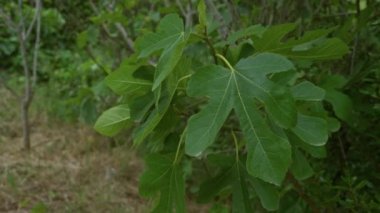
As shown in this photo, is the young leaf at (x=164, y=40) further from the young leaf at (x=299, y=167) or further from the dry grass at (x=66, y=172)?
the dry grass at (x=66, y=172)

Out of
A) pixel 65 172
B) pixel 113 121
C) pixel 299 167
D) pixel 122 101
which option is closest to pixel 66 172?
pixel 65 172

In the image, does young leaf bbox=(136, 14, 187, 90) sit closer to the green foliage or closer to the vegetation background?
the green foliage

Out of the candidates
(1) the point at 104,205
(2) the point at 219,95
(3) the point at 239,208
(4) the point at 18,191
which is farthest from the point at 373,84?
(4) the point at 18,191

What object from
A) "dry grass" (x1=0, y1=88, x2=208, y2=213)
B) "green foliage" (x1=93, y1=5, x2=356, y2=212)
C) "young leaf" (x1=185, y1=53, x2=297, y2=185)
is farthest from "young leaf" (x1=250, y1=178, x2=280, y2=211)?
"dry grass" (x1=0, y1=88, x2=208, y2=213)

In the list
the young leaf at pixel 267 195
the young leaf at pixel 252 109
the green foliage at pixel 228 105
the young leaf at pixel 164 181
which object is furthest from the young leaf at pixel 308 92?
the young leaf at pixel 164 181

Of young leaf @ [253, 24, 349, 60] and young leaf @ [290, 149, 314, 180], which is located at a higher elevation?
young leaf @ [253, 24, 349, 60]

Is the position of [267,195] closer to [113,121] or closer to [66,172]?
[113,121]
